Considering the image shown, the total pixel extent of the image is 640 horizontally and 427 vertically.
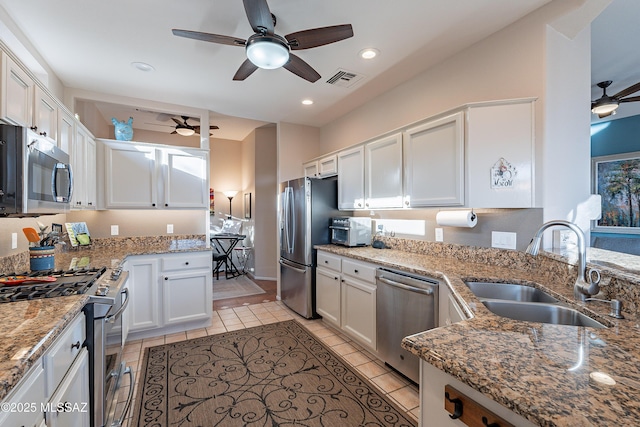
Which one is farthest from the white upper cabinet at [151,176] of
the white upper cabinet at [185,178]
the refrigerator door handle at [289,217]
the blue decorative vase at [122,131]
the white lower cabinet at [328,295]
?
the white lower cabinet at [328,295]

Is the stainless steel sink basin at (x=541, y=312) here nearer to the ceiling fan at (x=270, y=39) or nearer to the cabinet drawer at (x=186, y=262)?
the ceiling fan at (x=270, y=39)

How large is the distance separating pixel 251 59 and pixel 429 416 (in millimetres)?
2246

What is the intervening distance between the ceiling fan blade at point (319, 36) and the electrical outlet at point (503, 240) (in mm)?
1824

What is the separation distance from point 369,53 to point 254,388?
9.59ft

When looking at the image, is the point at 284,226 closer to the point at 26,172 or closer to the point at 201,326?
the point at 201,326

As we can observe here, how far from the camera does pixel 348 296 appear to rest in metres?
2.88

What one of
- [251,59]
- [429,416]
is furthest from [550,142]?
[251,59]

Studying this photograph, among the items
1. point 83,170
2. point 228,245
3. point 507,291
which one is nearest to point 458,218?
point 507,291

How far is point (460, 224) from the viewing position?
2.25 meters

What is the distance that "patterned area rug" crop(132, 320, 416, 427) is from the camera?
1844mm

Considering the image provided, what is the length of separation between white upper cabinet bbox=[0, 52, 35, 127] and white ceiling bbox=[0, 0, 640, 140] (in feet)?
2.16

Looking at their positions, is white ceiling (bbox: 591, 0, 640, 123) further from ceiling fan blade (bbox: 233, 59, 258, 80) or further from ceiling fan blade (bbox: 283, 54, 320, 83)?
ceiling fan blade (bbox: 233, 59, 258, 80)

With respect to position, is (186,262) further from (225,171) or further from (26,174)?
(225,171)

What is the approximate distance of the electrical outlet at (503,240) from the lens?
83.4 inches
